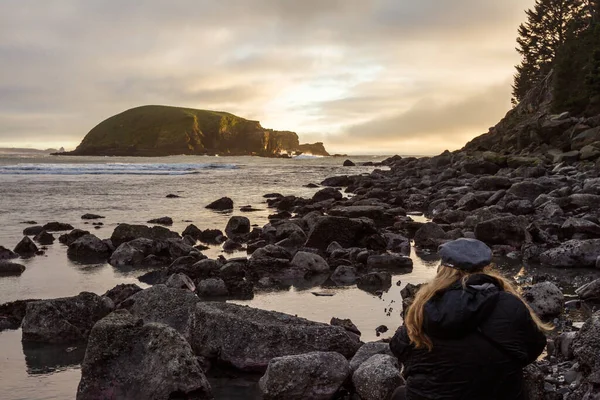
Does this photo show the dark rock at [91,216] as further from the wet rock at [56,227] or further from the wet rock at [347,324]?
the wet rock at [347,324]

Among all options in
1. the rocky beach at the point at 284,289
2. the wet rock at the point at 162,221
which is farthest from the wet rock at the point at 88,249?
the wet rock at the point at 162,221

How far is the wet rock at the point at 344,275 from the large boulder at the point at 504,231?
465cm

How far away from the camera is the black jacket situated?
3.79 meters

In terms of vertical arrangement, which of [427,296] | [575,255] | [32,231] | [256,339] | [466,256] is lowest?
[32,231]

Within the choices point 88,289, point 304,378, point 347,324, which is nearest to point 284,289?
point 347,324

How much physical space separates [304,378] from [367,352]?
0.95 metres

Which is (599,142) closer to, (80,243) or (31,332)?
(80,243)

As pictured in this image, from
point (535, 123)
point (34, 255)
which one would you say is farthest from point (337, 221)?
point (535, 123)

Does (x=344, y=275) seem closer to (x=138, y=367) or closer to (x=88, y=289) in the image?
(x=88, y=289)

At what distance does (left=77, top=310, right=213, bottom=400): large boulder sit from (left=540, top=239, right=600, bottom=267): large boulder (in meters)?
9.25

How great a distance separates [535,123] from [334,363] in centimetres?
4402

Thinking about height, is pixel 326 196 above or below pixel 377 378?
below

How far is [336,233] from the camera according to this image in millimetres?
16750

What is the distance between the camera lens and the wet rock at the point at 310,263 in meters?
13.5
